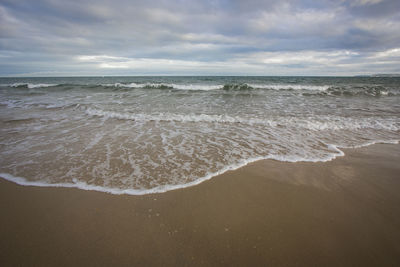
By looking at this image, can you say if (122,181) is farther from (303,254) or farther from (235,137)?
(235,137)

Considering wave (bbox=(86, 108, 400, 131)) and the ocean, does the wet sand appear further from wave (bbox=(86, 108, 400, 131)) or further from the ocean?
wave (bbox=(86, 108, 400, 131))

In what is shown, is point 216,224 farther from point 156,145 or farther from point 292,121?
point 292,121

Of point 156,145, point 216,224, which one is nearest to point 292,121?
point 156,145

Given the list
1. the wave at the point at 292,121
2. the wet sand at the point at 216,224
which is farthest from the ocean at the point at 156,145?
the wet sand at the point at 216,224

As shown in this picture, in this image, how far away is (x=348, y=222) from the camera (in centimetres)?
205

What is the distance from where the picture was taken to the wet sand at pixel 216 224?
1.67 m

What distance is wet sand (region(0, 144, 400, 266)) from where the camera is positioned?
1.67m

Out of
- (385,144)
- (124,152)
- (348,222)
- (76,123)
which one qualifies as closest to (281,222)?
(348,222)

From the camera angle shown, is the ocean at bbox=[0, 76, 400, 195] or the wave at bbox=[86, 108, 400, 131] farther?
the wave at bbox=[86, 108, 400, 131]

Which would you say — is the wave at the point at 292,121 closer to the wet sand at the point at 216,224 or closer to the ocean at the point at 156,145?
the ocean at the point at 156,145

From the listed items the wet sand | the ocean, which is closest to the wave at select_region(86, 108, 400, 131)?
the ocean

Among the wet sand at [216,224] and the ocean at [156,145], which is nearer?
the wet sand at [216,224]

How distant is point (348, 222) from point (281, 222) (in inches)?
31.0

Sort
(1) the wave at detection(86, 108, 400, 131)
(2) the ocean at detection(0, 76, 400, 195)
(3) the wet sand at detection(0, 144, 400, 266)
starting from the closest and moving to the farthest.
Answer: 1. (3) the wet sand at detection(0, 144, 400, 266)
2. (2) the ocean at detection(0, 76, 400, 195)
3. (1) the wave at detection(86, 108, 400, 131)
